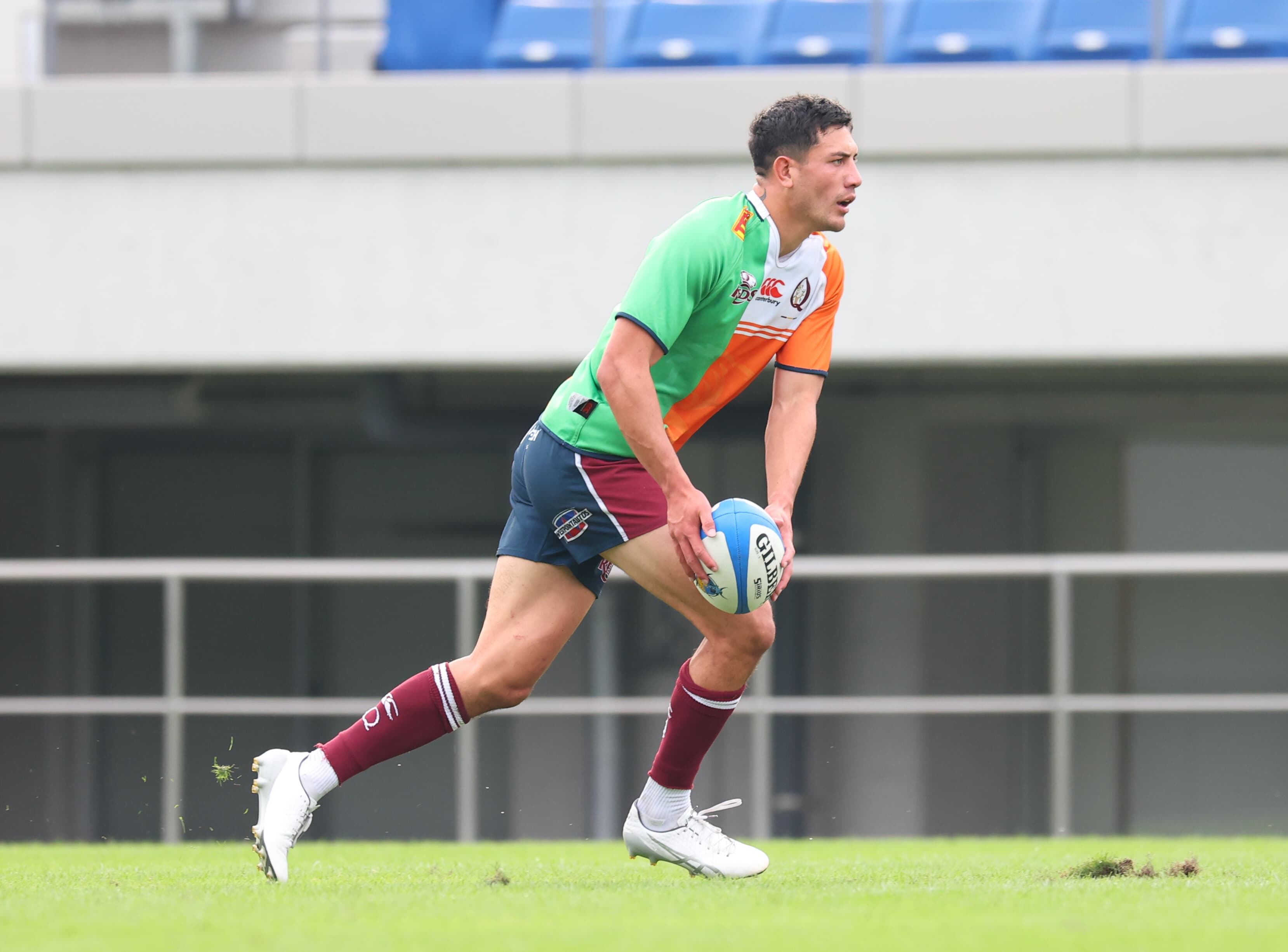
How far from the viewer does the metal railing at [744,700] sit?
→ 682 centimetres

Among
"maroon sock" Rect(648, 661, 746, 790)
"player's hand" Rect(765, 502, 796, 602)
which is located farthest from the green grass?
"player's hand" Rect(765, 502, 796, 602)

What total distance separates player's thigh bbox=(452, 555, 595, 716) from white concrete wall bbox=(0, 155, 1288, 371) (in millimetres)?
5695

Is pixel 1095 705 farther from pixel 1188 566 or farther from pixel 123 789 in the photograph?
pixel 123 789

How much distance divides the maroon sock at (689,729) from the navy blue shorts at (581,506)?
0.37 metres

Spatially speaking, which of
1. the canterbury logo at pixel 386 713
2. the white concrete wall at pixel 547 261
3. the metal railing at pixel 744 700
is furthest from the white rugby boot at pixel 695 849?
the white concrete wall at pixel 547 261

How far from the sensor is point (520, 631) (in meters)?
3.58

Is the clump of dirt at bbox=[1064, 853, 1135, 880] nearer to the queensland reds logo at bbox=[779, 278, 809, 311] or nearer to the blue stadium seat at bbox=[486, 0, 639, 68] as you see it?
the queensland reds logo at bbox=[779, 278, 809, 311]

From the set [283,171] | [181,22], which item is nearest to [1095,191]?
[283,171]

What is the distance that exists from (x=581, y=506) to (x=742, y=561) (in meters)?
0.38

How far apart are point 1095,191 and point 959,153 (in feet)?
2.63

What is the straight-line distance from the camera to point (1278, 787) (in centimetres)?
710

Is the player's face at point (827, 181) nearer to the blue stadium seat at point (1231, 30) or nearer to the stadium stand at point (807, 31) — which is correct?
the stadium stand at point (807, 31)

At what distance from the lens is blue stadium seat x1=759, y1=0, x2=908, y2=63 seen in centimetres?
930

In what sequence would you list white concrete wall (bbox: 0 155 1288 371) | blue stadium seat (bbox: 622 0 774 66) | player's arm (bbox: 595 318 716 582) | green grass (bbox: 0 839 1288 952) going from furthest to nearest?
blue stadium seat (bbox: 622 0 774 66), white concrete wall (bbox: 0 155 1288 371), player's arm (bbox: 595 318 716 582), green grass (bbox: 0 839 1288 952)
